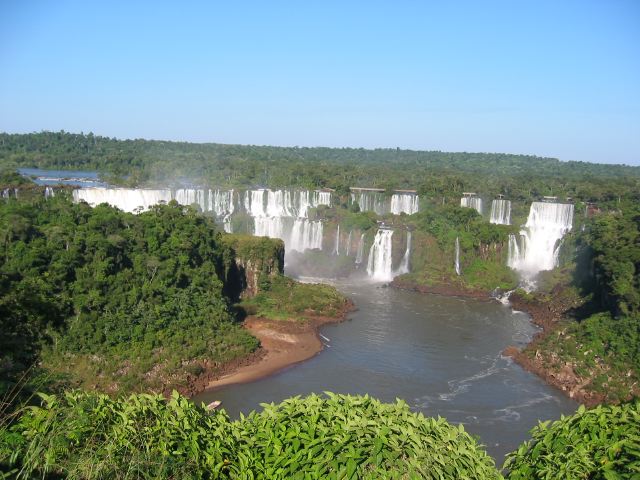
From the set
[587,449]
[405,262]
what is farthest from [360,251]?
[587,449]

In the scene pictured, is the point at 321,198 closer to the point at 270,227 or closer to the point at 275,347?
the point at 270,227

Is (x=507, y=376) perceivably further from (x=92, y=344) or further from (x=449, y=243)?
(x=449, y=243)

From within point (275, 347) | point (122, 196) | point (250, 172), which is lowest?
point (275, 347)

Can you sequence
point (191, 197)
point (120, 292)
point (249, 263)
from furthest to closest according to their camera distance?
point (191, 197), point (249, 263), point (120, 292)

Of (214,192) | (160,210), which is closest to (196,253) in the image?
(160,210)

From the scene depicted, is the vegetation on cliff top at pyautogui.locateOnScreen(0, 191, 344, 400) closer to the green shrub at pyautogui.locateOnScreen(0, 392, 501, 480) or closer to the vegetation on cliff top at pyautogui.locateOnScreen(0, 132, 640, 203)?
the green shrub at pyautogui.locateOnScreen(0, 392, 501, 480)

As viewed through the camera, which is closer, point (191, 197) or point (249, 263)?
point (249, 263)
